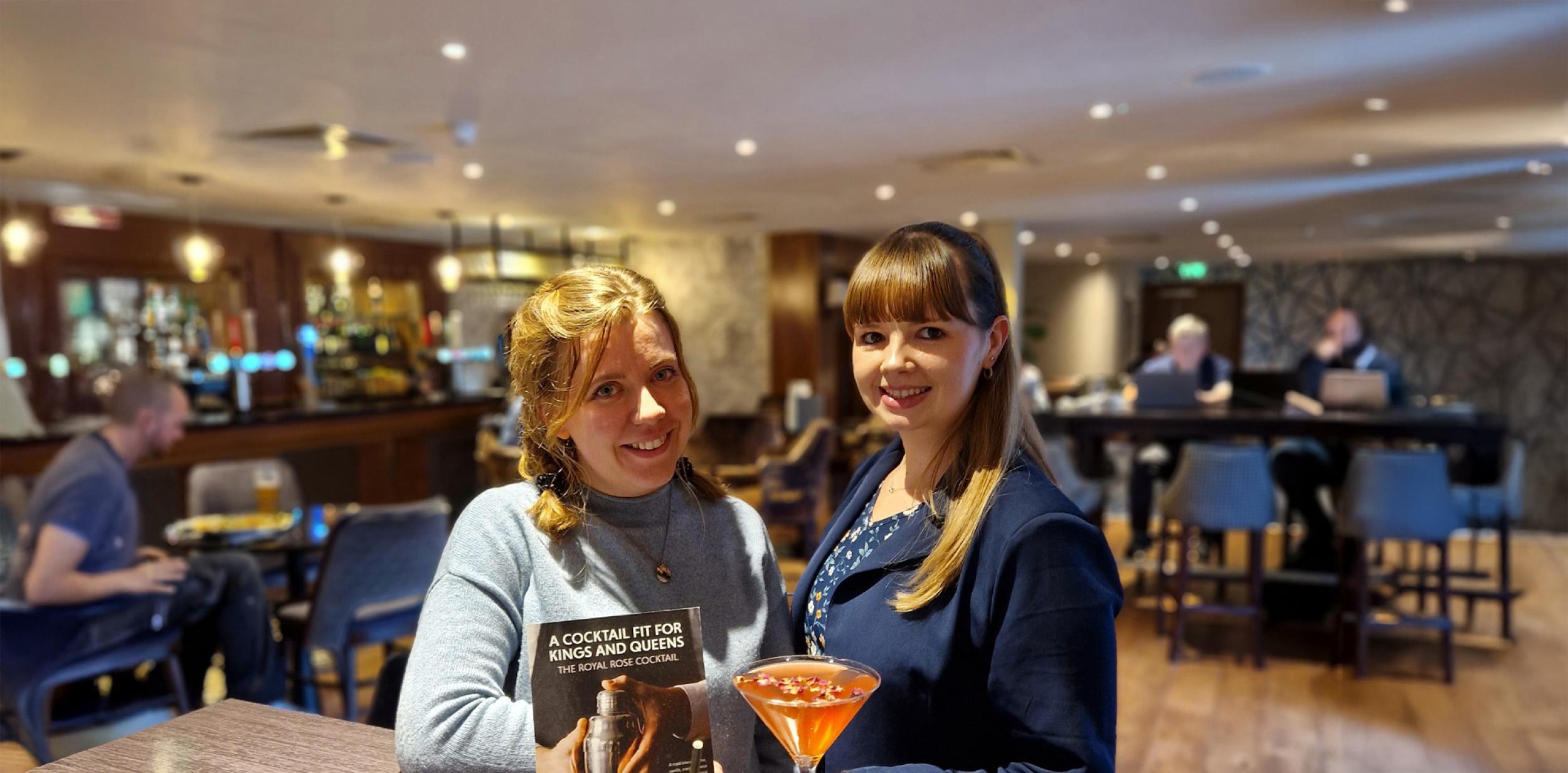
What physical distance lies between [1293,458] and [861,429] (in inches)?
116

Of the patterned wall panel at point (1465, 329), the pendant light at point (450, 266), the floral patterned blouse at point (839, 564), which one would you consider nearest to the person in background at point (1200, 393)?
the floral patterned blouse at point (839, 564)

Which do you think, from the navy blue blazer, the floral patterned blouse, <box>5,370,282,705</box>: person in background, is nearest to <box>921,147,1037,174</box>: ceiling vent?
<box>5,370,282,705</box>: person in background

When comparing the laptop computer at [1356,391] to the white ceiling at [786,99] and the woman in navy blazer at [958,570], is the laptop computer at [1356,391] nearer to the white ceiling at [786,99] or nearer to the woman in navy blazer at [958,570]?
the white ceiling at [786,99]

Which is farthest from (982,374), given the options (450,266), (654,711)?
(450,266)

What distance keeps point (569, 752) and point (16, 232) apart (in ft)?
24.9

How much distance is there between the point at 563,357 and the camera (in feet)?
3.31

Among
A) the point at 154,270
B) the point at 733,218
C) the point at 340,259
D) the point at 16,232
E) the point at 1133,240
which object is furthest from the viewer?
the point at 1133,240

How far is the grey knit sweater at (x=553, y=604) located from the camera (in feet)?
2.97

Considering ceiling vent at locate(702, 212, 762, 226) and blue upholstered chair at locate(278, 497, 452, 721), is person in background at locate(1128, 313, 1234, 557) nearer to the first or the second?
ceiling vent at locate(702, 212, 762, 226)

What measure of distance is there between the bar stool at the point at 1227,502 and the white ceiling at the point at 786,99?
1784mm

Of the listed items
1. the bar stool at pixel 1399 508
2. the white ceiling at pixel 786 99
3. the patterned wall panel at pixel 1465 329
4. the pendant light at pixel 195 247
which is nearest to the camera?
the white ceiling at pixel 786 99

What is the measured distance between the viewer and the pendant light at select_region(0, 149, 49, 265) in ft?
20.3

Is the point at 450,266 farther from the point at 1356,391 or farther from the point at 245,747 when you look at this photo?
the point at 245,747

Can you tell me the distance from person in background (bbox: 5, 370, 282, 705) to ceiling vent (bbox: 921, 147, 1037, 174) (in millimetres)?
4650
